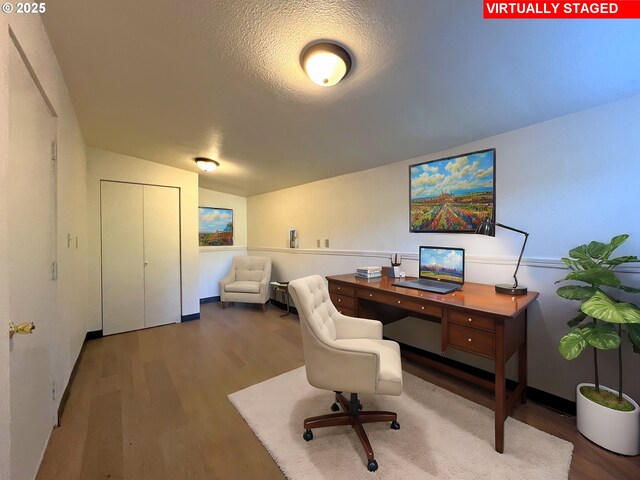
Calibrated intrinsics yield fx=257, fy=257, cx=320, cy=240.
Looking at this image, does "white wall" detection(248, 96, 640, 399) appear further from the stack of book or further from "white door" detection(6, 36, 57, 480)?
"white door" detection(6, 36, 57, 480)

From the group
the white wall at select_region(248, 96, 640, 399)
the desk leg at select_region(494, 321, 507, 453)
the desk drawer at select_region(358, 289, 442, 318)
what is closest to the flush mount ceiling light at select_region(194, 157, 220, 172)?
the white wall at select_region(248, 96, 640, 399)

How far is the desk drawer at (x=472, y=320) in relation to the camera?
157cm

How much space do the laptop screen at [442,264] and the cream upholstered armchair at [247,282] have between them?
289 centimetres

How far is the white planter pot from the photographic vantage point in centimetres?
147

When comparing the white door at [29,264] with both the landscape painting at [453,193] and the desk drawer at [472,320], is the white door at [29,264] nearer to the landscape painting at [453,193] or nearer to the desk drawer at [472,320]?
the desk drawer at [472,320]

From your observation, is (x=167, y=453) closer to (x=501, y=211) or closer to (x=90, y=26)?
(x=90, y=26)

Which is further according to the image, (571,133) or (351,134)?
(351,134)

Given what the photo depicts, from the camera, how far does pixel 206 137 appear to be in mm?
2775

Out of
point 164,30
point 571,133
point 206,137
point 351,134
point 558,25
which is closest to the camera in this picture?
point 558,25

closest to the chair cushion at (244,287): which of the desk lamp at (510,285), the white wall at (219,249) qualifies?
the white wall at (219,249)

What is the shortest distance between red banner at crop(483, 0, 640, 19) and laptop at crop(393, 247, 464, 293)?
60.1 inches

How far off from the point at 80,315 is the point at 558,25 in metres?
4.45

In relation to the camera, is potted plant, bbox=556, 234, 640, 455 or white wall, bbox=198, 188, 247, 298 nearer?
potted plant, bbox=556, 234, 640, 455

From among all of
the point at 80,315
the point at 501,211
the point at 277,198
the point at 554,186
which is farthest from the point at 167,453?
the point at 277,198
